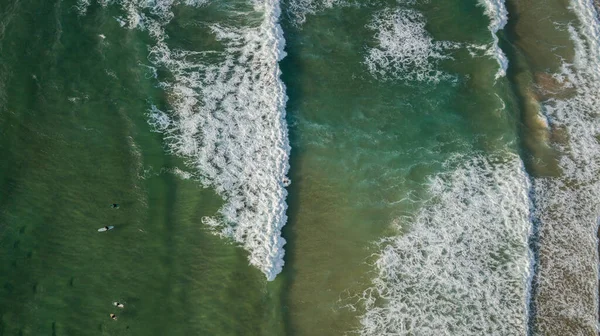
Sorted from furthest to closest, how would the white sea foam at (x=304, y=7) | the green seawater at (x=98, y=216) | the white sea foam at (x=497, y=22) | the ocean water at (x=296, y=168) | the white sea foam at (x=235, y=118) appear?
the white sea foam at (x=304, y=7) < the white sea foam at (x=497, y=22) < the white sea foam at (x=235, y=118) < the ocean water at (x=296, y=168) < the green seawater at (x=98, y=216)

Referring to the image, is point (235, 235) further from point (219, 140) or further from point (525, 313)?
point (525, 313)

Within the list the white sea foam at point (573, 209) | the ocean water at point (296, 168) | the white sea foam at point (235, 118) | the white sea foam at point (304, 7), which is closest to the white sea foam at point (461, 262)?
the ocean water at point (296, 168)

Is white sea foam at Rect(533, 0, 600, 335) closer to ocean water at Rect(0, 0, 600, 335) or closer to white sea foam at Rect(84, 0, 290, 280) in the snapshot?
ocean water at Rect(0, 0, 600, 335)

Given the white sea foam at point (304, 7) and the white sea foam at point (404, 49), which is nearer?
the white sea foam at point (404, 49)

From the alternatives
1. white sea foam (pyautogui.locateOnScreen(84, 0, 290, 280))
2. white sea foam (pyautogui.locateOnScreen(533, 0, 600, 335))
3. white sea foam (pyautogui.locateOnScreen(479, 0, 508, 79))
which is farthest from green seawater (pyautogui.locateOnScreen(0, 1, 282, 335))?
white sea foam (pyautogui.locateOnScreen(479, 0, 508, 79))

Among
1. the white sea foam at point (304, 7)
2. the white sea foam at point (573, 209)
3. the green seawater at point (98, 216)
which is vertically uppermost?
the white sea foam at point (304, 7)

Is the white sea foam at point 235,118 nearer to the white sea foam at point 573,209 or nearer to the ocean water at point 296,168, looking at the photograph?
the ocean water at point 296,168

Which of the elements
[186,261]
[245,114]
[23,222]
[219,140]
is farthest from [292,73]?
[23,222]
